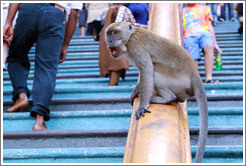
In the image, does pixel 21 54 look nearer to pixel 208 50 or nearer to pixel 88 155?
pixel 88 155

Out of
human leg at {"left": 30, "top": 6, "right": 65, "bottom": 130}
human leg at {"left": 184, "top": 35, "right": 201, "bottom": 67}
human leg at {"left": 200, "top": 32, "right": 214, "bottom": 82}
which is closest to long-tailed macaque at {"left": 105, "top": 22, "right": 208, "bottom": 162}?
human leg at {"left": 30, "top": 6, "right": 65, "bottom": 130}

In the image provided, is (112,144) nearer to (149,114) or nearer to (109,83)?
(149,114)

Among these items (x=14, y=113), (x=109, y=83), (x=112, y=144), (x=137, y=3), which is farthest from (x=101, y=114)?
(x=137, y=3)

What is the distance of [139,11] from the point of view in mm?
4457

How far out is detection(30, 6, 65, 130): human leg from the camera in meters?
2.96

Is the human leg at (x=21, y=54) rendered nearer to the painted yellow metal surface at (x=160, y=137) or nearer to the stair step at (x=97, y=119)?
the stair step at (x=97, y=119)

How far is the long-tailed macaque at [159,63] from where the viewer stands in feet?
7.16

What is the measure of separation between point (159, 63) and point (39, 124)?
4.30ft

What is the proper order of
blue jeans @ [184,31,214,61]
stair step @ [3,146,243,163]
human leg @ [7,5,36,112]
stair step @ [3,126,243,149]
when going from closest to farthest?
stair step @ [3,146,243,163], stair step @ [3,126,243,149], human leg @ [7,5,36,112], blue jeans @ [184,31,214,61]

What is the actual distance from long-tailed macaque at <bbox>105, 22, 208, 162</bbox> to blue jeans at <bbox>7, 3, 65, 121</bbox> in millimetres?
982

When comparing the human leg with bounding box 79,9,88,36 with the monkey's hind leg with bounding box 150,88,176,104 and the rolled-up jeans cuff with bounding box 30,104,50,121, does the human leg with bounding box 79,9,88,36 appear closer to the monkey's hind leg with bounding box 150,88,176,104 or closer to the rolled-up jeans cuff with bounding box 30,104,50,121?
the rolled-up jeans cuff with bounding box 30,104,50,121

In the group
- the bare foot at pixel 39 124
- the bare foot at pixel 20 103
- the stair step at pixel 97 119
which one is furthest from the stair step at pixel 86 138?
the bare foot at pixel 20 103

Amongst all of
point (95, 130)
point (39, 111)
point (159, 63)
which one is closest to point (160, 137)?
point (159, 63)

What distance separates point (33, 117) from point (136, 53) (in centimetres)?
136
